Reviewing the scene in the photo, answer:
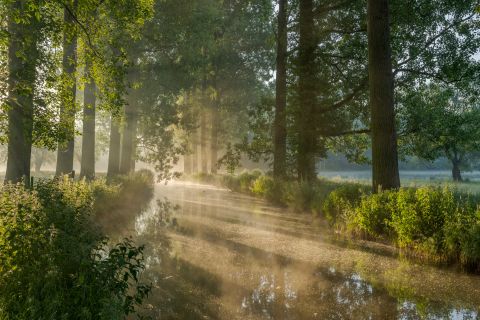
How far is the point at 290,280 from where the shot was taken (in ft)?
23.9

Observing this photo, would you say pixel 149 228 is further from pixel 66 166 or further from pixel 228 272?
pixel 66 166

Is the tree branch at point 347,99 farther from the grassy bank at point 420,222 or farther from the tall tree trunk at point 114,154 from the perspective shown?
the tall tree trunk at point 114,154

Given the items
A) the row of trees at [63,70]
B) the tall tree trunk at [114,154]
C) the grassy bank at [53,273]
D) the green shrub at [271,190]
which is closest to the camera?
the grassy bank at [53,273]

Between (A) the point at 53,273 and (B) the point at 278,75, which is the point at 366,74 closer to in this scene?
(B) the point at 278,75

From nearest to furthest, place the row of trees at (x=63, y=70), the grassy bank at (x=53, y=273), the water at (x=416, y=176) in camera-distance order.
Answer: the grassy bank at (x=53, y=273) < the row of trees at (x=63, y=70) < the water at (x=416, y=176)

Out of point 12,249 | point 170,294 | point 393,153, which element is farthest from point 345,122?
point 12,249

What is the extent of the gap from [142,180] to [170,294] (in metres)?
19.7

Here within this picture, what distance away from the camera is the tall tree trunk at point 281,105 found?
22016 mm

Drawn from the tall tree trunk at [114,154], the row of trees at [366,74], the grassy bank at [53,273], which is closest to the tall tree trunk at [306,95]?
the row of trees at [366,74]

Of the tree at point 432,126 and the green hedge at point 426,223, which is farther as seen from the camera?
the tree at point 432,126

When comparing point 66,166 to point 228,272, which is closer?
point 228,272

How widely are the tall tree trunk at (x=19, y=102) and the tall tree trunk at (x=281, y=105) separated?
39.6ft

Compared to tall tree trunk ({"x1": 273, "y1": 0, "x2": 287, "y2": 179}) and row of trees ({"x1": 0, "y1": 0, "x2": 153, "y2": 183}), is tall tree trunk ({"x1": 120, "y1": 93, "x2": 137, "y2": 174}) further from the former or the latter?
row of trees ({"x1": 0, "y1": 0, "x2": 153, "y2": 183})

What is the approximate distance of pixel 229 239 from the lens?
11430 mm
